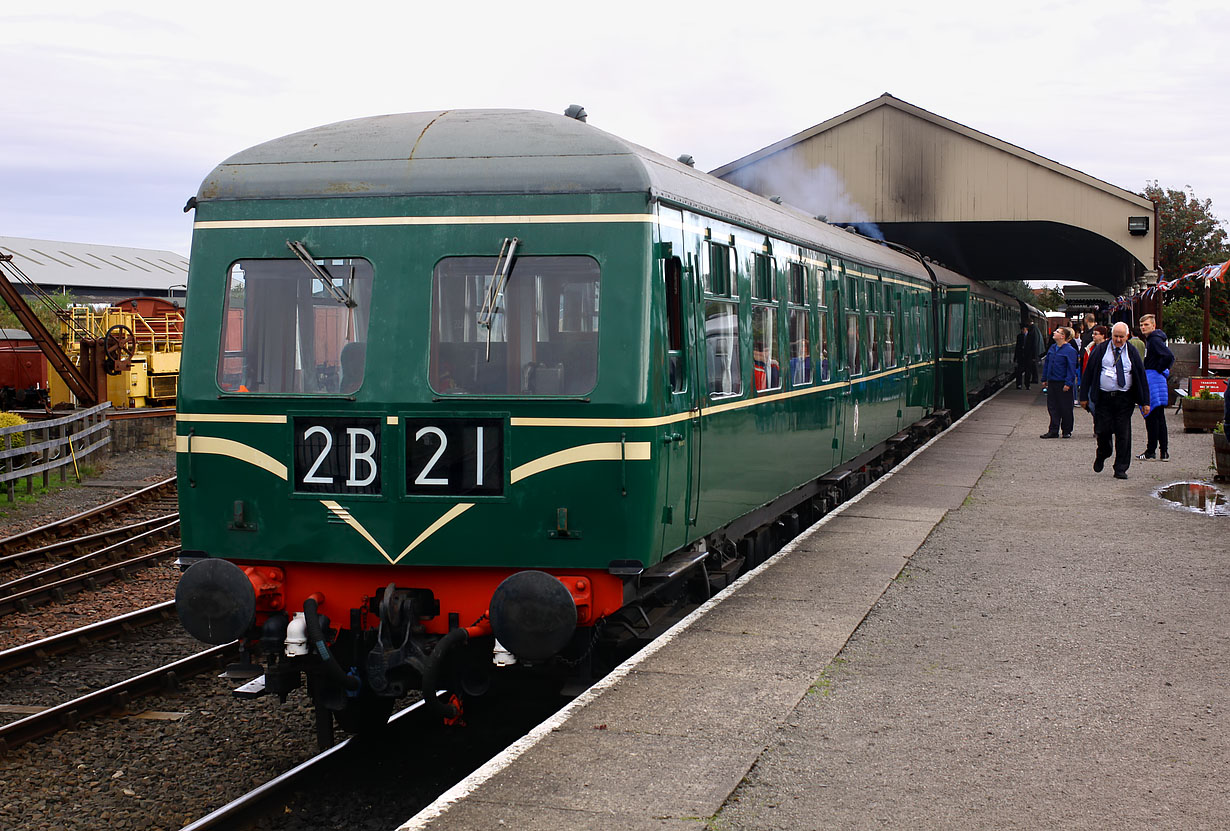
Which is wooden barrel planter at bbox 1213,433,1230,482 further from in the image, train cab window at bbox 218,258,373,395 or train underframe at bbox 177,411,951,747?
train cab window at bbox 218,258,373,395

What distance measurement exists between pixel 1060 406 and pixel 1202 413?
205 centimetres

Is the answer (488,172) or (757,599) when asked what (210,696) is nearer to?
(757,599)

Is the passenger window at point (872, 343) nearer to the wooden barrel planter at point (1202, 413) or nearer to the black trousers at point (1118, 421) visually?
the black trousers at point (1118, 421)

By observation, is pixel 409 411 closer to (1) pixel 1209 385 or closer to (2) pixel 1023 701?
(2) pixel 1023 701

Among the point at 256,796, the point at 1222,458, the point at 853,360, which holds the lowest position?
the point at 256,796

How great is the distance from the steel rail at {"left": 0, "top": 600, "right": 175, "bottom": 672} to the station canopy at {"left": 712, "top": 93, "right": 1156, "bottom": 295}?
19.3 metres

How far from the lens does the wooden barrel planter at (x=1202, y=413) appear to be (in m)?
18.4

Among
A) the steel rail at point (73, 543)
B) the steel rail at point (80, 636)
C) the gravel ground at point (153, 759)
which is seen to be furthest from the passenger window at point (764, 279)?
the steel rail at point (73, 543)

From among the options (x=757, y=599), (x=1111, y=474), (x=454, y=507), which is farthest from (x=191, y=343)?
(x=1111, y=474)

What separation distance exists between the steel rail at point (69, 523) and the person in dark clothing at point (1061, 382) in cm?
1290

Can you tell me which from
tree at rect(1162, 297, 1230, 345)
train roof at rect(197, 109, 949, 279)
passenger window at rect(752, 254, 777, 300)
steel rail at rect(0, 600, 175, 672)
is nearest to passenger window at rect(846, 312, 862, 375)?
passenger window at rect(752, 254, 777, 300)

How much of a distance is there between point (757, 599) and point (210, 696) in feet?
11.3

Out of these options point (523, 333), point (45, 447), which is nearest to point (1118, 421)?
point (523, 333)

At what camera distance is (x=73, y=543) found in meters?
12.8
